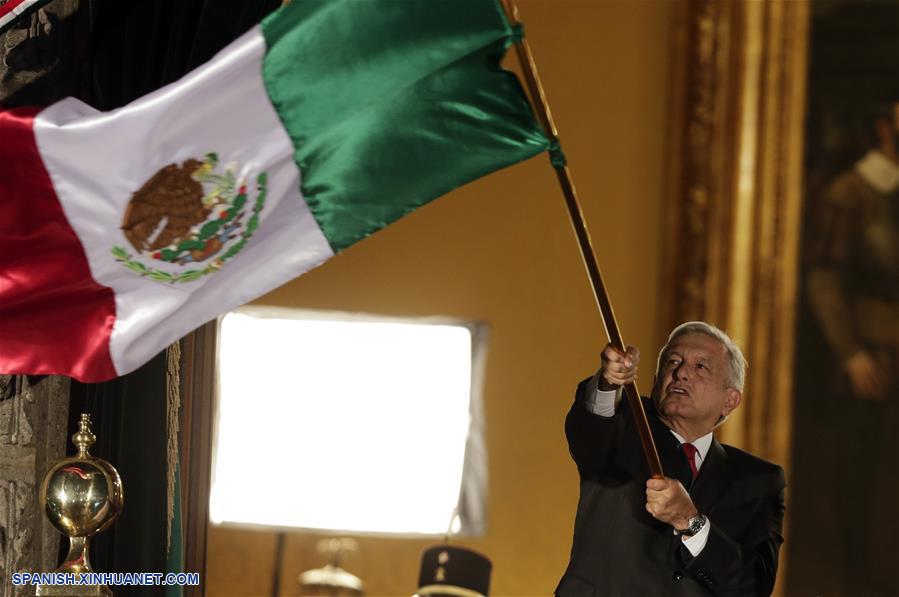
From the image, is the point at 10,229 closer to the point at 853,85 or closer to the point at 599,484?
the point at 599,484

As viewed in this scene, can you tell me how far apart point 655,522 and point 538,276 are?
217cm

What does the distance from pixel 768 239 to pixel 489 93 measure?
253 cm

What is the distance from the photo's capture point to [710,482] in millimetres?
3211

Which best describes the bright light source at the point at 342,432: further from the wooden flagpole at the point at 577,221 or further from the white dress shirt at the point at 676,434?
the wooden flagpole at the point at 577,221

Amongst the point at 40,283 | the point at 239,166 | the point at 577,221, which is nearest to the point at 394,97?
the point at 239,166

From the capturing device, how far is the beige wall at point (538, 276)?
5090 mm

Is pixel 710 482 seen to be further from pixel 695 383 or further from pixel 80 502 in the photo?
pixel 80 502

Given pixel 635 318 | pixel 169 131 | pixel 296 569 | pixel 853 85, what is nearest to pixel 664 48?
pixel 853 85

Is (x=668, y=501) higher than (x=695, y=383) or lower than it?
lower

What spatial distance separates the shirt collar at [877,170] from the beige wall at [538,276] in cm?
79

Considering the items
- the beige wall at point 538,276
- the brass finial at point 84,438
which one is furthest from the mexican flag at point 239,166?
the beige wall at point 538,276

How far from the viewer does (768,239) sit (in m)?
5.17

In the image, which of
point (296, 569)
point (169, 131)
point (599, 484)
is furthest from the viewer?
point (296, 569)

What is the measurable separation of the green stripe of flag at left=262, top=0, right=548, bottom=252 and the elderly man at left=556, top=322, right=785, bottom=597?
59 cm
